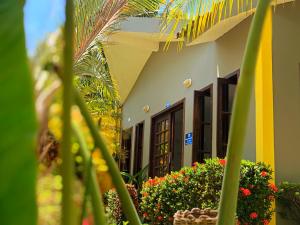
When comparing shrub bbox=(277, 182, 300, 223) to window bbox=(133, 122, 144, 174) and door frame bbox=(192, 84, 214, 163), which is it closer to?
door frame bbox=(192, 84, 214, 163)

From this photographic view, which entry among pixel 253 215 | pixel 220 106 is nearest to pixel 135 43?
pixel 220 106

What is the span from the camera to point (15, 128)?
1.71ft

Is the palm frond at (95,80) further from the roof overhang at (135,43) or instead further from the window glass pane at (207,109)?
the window glass pane at (207,109)

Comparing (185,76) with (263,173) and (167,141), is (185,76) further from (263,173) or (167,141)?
(263,173)

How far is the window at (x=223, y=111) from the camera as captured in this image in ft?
25.6

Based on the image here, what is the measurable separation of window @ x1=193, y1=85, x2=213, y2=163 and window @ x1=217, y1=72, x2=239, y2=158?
73 cm

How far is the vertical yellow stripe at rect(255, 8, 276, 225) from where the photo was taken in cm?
649

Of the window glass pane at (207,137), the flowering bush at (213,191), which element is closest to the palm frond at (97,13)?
the flowering bush at (213,191)

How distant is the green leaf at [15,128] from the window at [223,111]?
7344 mm

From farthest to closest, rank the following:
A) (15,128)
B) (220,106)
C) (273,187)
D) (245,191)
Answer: (220,106) < (273,187) < (245,191) < (15,128)

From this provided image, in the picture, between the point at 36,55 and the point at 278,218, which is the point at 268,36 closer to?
the point at 278,218

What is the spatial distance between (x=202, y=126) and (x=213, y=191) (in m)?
3.22

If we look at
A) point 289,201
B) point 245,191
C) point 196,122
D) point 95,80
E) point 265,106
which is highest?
point 95,80

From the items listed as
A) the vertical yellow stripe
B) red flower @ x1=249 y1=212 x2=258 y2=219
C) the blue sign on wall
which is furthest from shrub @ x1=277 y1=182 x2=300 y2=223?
the blue sign on wall
